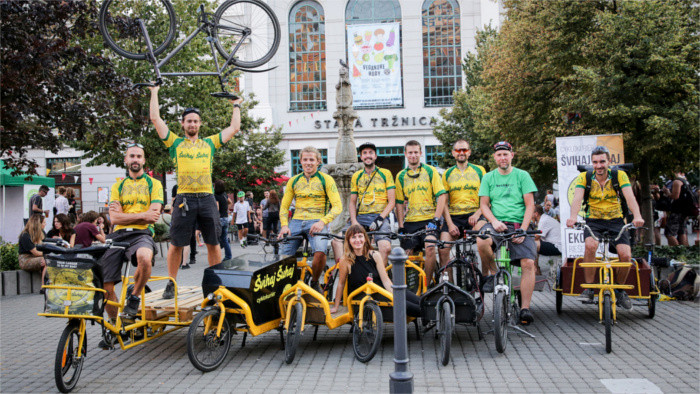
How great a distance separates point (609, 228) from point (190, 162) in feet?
16.7

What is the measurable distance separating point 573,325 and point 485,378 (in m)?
2.78

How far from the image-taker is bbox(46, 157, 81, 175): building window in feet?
129

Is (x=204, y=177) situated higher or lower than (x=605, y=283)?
higher

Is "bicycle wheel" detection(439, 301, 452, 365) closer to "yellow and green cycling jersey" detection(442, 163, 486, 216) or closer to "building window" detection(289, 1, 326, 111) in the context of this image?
"yellow and green cycling jersey" detection(442, 163, 486, 216)

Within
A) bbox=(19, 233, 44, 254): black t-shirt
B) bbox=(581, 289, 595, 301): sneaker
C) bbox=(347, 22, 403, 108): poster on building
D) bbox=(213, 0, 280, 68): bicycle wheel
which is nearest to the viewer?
bbox=(581, 289, 595, 301): sneaker

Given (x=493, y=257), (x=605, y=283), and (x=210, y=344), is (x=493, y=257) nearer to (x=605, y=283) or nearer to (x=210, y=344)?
(x=605, y=283)

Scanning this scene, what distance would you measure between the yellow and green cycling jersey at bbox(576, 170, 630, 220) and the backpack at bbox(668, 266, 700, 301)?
9.22 ft

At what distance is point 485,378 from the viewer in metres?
5.59

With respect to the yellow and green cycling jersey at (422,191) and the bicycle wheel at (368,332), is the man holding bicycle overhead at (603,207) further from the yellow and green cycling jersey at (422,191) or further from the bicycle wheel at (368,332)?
the bicycle wheel at (368,332)

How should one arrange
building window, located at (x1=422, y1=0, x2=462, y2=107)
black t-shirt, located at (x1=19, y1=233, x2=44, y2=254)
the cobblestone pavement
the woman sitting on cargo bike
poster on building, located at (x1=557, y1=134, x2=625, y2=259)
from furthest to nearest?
building window, located at (x1=422, y1=0, x2=462, y2=107) → poster on building, located at (x1=557, y1=134, x2=625, y2=259) → black t-shirt, located at (x1=19, y1=233, x2=44, y2=254) → the woman sitting on cargo bike → the cobblestone pavement

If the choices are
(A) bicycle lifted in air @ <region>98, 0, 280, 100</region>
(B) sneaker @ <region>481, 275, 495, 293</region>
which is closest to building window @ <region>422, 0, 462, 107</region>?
(A) bicycle lifted in air @ <region>98, 0, 280, 100</region>

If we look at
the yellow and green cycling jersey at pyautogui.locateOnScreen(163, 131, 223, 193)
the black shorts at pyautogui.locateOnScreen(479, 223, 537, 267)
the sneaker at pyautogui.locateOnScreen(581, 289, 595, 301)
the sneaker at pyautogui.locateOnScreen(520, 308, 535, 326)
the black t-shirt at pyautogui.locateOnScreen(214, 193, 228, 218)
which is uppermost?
the yellow and green cycling jersey at pyautogui.locateOnScreen(163, 131, 223, 193)

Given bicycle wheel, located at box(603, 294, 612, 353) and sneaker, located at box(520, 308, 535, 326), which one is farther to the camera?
sneaker, located at box(520, 308, 535, 326)

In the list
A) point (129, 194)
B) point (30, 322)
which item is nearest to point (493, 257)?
point (129, 194)
